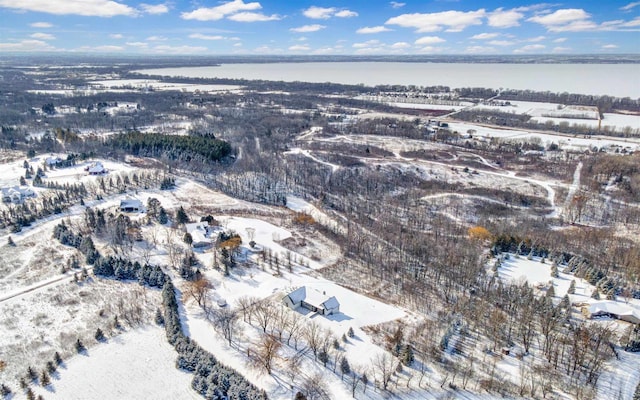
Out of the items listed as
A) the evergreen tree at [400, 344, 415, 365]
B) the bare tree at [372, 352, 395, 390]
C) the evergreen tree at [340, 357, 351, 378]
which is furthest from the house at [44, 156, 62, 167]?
the evergreen tree at [400, 344, 415, 365]

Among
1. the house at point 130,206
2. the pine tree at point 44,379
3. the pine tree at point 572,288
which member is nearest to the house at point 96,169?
the house at point 130,206

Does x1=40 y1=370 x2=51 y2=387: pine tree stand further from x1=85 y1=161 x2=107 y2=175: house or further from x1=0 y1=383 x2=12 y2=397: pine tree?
x1=85 y1=161 x2=107 y2=175: house

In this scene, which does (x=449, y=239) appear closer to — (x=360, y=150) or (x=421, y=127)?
(x=360, y=150)

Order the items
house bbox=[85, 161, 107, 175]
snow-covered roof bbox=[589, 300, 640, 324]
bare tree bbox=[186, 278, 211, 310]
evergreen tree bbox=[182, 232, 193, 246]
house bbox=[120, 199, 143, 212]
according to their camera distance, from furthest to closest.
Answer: house bbox=[85, 161, 107, 175], house bbox=[120, 199, 143, 212], evergreen tree bbox=[182, 232, 193, 246], bare tree bbox=[186, 278, 211, 310], snow-covered roof bbox=[589, 300, 640, 324]

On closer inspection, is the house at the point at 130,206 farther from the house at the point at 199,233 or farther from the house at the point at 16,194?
the house at the point at 16,194

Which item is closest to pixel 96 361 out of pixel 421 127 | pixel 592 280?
pixel 592 280

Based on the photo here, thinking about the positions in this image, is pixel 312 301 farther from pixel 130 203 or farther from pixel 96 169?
pixel 96 169

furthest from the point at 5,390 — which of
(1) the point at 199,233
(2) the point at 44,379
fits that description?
(1) the point at 199,233
